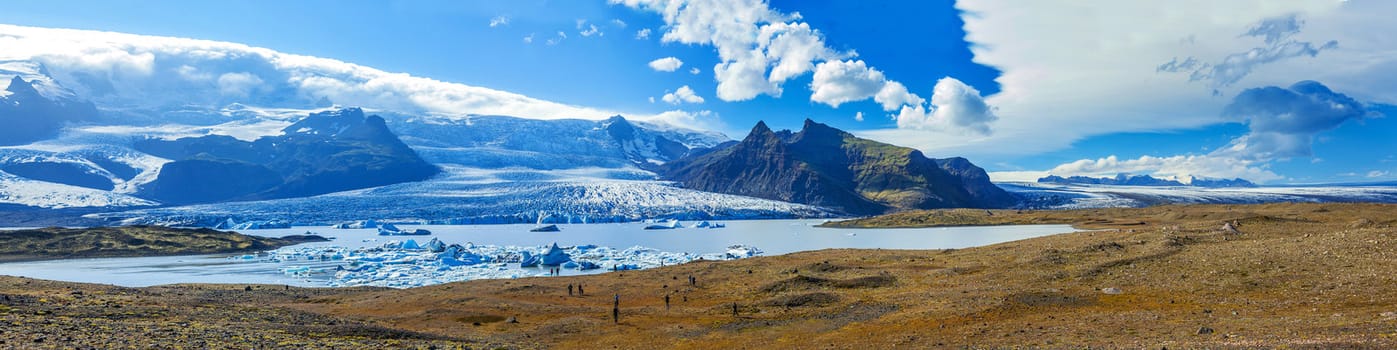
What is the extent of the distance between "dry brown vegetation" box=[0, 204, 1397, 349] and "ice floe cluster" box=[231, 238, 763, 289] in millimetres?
11467

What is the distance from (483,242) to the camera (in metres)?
104

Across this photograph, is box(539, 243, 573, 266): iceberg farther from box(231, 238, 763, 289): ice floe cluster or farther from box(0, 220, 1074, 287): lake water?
box(0, 220, 1074, 287): lake water

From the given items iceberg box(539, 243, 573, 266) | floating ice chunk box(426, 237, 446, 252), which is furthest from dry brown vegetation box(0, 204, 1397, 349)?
floating ice chunk box(426, 237, 446, 252)

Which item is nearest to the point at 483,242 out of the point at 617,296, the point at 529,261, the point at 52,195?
the point at 529,261

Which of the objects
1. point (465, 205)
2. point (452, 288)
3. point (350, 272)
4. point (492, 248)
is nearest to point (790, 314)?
point (452, 288)

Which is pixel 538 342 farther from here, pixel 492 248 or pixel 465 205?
pixel 465 205

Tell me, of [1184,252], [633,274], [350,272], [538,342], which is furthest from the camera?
[350,272]

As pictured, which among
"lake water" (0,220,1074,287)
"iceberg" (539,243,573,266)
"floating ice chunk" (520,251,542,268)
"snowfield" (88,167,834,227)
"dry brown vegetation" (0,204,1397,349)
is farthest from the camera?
"snowfield" (88,167,834,227)

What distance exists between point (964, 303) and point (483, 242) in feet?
282

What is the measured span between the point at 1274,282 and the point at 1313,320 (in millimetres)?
10088

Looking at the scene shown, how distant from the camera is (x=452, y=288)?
47344 mm

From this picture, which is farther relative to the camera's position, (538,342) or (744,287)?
(744,287)

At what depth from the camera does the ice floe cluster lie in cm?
6009

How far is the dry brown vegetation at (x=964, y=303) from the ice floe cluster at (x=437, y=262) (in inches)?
451
